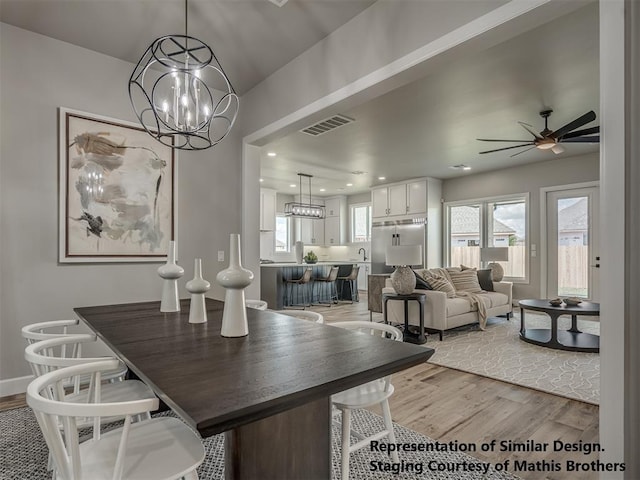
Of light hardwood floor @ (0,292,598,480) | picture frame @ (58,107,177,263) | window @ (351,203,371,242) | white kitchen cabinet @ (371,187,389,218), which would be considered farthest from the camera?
window @ (351,203,371,242)

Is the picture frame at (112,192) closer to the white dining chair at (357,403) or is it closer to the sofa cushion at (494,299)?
the white dining chair at (357,403)

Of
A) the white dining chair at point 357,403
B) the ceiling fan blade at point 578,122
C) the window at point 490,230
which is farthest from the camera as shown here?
→ the window at point 490,230

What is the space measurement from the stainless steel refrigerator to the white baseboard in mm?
5983

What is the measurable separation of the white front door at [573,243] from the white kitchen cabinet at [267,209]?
5.86m

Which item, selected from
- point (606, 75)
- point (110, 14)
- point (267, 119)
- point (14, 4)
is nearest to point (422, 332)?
point (267, 119)

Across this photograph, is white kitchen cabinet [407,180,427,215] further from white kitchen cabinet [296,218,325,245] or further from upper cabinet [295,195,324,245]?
white kitchen cabinet [296,218,325,245]

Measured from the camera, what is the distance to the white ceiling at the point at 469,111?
9.43ft

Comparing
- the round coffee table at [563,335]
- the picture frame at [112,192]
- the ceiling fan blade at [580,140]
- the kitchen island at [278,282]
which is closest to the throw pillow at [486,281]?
the round coffee table at [563,335]

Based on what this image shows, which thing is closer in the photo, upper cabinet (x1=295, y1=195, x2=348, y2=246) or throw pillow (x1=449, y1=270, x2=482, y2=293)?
throw pillow (x1=449, y1=270, x2=482, y2=293)

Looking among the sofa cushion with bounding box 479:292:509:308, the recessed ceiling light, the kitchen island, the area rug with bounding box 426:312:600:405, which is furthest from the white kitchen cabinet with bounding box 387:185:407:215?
the area rug with bounding box 426:312:600:405

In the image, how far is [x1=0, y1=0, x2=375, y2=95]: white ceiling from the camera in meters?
2.51

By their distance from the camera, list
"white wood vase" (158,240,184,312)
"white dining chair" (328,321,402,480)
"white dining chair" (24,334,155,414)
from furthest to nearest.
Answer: "white wood vase" (158,240,184,312) < "white dining chair" (328,321,402,480) < "white dining chair" (24,334,155,414)

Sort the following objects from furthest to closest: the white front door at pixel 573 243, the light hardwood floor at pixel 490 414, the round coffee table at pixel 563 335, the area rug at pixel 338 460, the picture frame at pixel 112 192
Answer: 1. the white front door at pixel 573 243
2. the round coffee table at pixel 563 335
3. the picture frame at pixel 112 192
4. the light hardwood floor at pixel 490 414
5. the area rug at pixel 338 460

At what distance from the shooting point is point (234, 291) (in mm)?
1502
